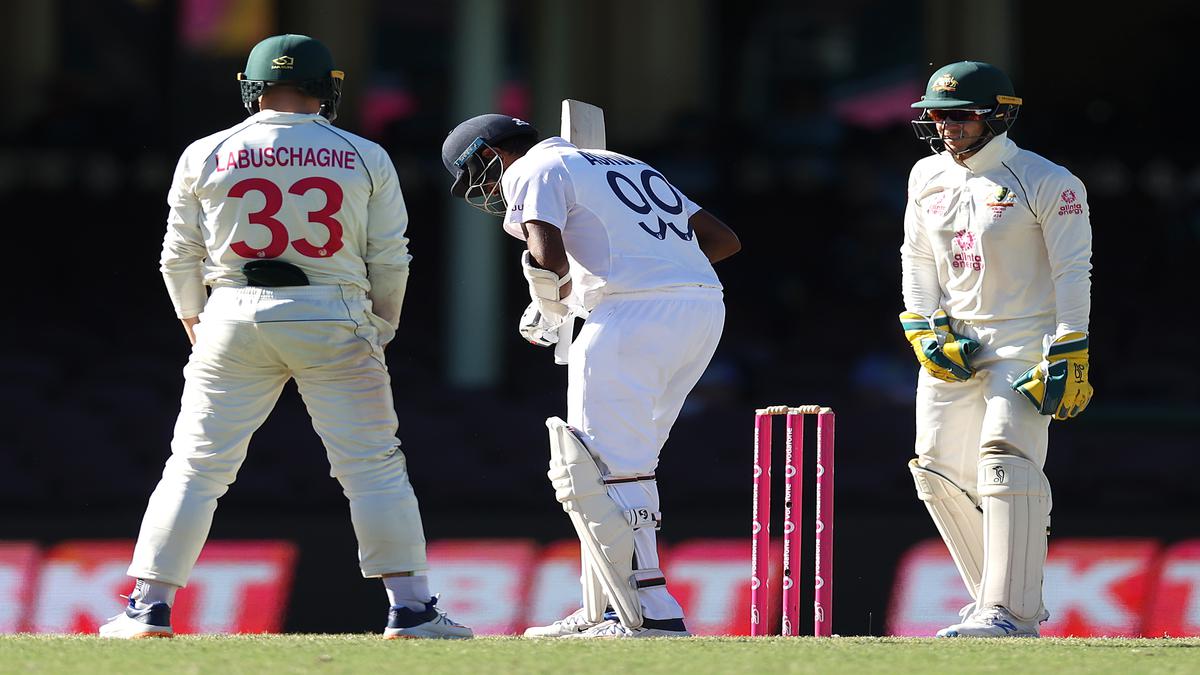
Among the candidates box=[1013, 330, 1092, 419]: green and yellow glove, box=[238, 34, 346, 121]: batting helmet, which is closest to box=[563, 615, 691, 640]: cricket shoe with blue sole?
box=[1013, 330, 1092, 419]: green and yellow glove

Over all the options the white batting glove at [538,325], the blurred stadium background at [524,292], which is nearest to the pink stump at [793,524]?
the white batting glove at [538,325]

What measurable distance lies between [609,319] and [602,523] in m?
0.50

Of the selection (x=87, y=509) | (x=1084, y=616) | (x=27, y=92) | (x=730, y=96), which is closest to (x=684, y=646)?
(x=1084, y=616)

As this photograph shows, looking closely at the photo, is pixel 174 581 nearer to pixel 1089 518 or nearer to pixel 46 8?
pixel 1089 518

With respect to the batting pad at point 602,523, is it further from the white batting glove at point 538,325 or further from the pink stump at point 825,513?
the pink stump at point 825,513

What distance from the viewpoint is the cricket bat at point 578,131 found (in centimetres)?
511

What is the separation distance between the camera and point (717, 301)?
4844 millimetres

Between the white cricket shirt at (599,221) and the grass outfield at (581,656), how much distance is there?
0.90 metres

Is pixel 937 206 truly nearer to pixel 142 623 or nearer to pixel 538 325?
pixel 538 325

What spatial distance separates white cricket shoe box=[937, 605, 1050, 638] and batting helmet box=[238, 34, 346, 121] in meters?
2.05

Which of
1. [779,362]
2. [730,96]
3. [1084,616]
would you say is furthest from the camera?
[730,96]

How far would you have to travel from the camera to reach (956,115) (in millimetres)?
4941

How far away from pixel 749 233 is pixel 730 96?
2.30 meters

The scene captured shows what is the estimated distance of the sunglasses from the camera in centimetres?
491
